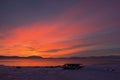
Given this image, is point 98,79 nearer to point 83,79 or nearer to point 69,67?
point 83,79

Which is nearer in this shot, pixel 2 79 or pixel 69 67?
pixel 2 79

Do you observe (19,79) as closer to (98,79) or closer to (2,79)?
(2,79)

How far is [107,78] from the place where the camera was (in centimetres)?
2445

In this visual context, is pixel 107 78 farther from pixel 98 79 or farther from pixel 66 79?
pixel 66 79

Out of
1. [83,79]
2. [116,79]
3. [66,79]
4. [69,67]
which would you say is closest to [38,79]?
[66,79]

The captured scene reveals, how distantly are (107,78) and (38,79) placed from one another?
782cm

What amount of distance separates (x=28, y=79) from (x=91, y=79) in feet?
22.7

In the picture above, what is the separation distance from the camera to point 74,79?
23.7 metres

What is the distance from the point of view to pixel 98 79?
2355 centimetres

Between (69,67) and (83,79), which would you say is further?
(69,67)

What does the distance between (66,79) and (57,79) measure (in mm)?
1007

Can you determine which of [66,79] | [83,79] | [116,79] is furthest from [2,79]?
[116,79]

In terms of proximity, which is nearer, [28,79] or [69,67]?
[28,79]

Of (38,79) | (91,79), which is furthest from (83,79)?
(38,79)
